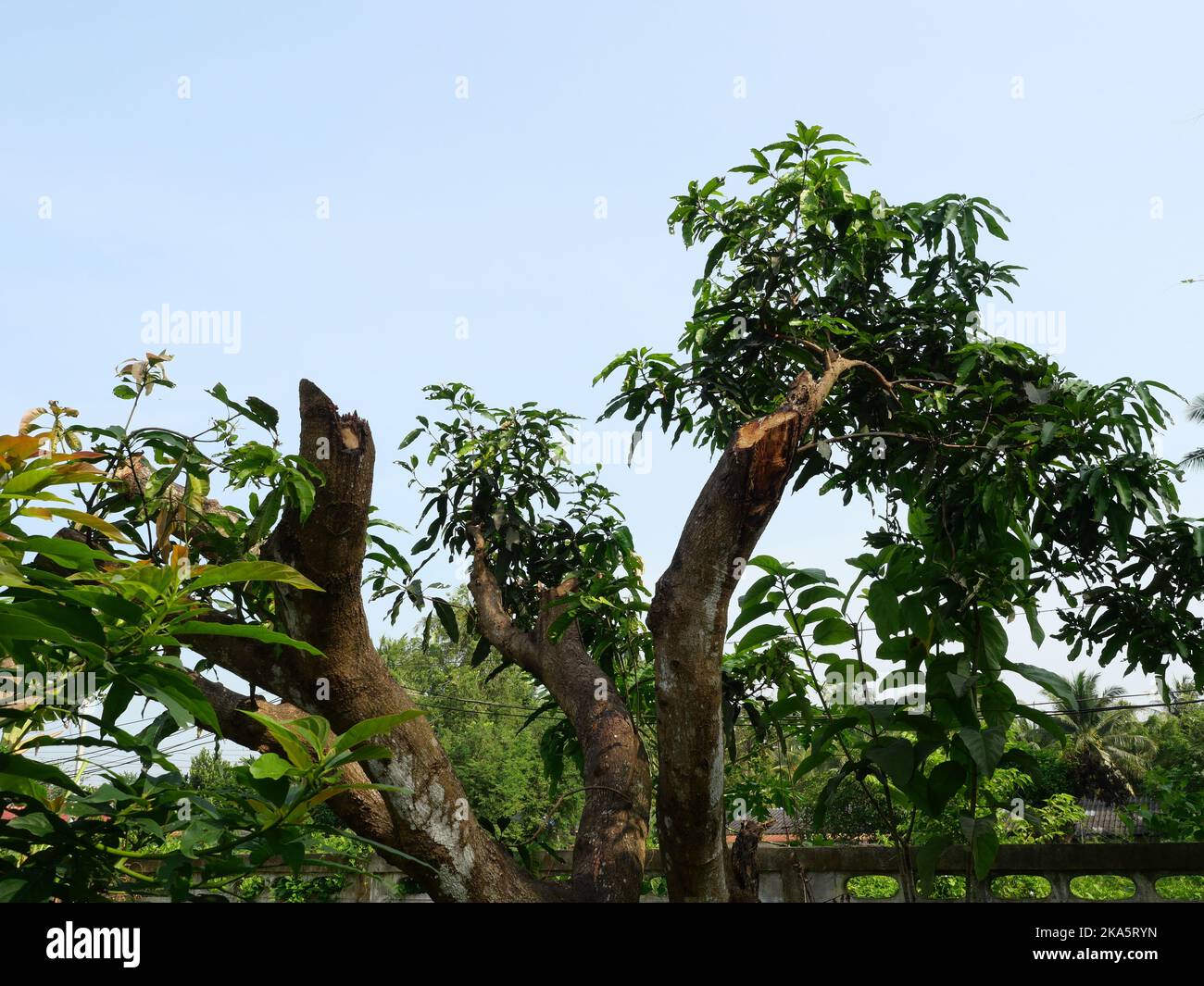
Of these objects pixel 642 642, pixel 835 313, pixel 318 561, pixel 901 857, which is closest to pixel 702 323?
pixel 835 313

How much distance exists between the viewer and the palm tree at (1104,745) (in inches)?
1051

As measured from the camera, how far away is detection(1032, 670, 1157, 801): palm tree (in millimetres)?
26688

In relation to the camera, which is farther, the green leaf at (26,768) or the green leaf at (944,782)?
the green leaf at (944,782)

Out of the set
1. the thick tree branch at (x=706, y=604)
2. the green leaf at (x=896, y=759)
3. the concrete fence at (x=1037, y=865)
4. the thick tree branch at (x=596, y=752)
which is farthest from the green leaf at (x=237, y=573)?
the concrete fence at (x=1037, y=865)

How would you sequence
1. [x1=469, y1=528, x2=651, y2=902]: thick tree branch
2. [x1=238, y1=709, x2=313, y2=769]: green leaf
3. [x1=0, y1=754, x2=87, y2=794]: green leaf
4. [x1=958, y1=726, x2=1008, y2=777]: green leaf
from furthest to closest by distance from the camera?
[x1=469, y1=528, x2=651, y2=902]: thick tree branch, [x1=958, y1=726, x2=1008, y2=777]: green leaf, [x1=238, y1=709, x2=313, y2=769]: green leaf, [x1=0, y1=754, x2=87, y2=794]: green leaf

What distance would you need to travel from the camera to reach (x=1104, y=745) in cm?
3044

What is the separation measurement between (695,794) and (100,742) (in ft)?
5.57

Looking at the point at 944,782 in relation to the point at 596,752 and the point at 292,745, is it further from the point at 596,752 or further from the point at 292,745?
the point at 596,752

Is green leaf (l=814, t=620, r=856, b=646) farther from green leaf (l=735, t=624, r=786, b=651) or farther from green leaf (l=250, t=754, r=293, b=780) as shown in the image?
green leaf (l=250, t=754, r=293, b=780)

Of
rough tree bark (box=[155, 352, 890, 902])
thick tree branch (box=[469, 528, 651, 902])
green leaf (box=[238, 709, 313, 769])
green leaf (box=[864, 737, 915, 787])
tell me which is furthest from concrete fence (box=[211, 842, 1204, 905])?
green leaf (box=[238, 709, 313, 769])

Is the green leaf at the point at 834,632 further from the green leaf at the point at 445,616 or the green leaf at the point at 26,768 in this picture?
the green leaf at the point at 26,768

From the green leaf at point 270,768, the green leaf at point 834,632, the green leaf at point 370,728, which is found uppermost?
the green leaf at point 834,632
